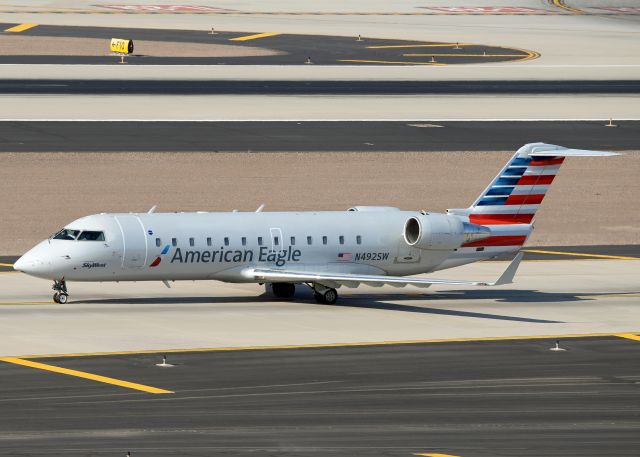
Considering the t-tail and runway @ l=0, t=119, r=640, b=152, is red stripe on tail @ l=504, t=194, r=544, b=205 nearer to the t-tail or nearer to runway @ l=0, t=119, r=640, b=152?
the t-tail

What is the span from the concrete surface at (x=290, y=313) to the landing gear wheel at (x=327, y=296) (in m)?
0.51

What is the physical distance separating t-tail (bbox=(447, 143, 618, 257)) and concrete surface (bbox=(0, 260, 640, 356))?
2022 mm

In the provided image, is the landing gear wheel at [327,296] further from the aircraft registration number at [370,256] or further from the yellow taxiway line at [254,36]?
the yellow taxiway line at [254,36]

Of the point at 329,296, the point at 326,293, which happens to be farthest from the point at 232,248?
the point at 329,296

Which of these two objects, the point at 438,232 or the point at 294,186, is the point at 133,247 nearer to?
the point at 438,232

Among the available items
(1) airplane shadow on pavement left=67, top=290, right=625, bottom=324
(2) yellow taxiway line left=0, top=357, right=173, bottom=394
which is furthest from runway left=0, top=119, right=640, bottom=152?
(2) yellow taxiway line left=0, top=357, right=173, bottom=394

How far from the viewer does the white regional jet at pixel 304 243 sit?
50.2m

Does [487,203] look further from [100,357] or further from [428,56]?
[428,56]

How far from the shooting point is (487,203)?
55.2m

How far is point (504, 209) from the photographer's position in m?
55.4

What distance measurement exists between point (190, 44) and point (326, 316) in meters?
94.6

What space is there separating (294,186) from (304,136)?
13635 mm

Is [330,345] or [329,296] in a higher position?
[330,345]

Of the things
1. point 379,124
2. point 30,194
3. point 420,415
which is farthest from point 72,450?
point 379,124
